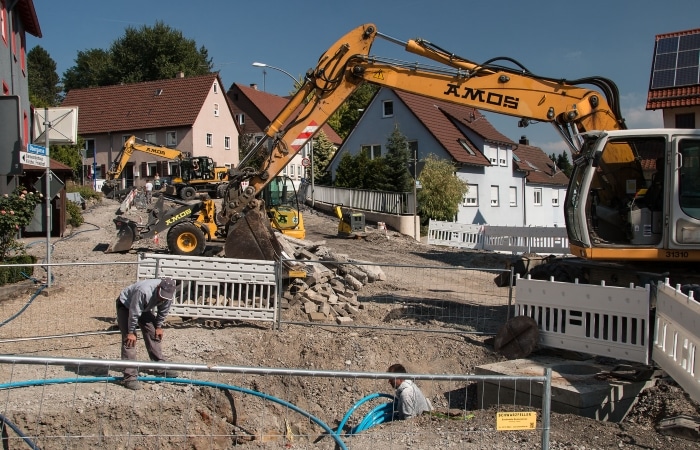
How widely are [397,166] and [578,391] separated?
26.9 m

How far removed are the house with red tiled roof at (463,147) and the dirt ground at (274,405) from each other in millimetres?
25618

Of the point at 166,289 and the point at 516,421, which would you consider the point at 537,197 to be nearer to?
the point at 166,289

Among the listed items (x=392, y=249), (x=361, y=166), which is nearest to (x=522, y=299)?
(x=392, y=249)

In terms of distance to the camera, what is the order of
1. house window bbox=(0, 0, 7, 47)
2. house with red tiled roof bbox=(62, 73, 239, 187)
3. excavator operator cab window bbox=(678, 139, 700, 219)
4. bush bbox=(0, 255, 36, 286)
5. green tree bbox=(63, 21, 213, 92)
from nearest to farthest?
excavator operator cab window bbox=(678, 139, 700, 219), bush bbox=(0, 255, 36, 286), house window bbox=(0, 0, 7, 47), house with red tiled roof bbox=(62, 73, 239, 187), green tree bbox=(63, 21, 213, 92)

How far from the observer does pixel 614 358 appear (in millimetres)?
9047

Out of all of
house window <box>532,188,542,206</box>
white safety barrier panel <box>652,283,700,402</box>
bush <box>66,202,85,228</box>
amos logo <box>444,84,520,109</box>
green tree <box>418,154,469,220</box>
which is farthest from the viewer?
house window <box>532,188,542,206</box>

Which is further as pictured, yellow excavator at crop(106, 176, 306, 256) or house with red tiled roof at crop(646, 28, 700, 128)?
house with red tiled roof at crop(646, 28, 700, 128)

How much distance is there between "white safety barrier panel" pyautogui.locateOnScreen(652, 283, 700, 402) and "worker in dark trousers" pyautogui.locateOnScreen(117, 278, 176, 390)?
18.2 ft

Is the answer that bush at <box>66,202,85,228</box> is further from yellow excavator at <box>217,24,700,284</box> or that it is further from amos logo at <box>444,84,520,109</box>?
amos logo at <box>444,84,520,109</box>

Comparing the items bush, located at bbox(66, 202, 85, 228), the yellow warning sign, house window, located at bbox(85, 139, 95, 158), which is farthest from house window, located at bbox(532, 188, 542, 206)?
the yellow warning sign


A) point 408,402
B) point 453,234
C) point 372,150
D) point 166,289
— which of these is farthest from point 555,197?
point 166,289

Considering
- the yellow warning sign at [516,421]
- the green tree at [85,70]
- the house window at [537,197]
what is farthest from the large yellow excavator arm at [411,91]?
the green tree at [85,70]

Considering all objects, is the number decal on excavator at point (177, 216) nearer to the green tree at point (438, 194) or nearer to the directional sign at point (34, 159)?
the directional sign at point (34, 159)

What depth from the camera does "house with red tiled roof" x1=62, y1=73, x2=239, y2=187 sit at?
47562 millimetres
